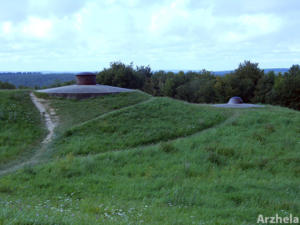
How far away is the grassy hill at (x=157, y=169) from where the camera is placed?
4914 mm

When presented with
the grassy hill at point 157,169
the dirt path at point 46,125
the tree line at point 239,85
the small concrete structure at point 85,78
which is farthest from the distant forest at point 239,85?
the dirt path at point 46,125

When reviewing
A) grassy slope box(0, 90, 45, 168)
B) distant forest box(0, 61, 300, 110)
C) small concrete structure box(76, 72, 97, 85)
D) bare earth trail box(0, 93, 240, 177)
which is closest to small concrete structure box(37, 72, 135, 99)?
small concrete structure box(76, 72, 97, 85)

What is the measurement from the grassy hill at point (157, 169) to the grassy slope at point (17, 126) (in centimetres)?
83

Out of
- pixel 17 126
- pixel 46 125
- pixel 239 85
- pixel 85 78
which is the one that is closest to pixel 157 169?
pixel 46 125

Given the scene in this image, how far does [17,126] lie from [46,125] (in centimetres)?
98

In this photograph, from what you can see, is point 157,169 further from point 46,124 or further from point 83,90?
point 83,90

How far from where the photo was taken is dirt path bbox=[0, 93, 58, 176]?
26.9 ft

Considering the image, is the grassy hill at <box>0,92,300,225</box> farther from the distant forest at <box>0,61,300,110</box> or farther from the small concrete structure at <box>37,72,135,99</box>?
the distant forest at <box>0,61,300,110</box>

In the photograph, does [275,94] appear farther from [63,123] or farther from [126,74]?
[63,123]

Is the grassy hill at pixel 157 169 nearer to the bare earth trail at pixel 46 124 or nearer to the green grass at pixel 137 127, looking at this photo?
the green grass at pixel 137 127

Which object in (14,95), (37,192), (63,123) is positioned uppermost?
(14,95)

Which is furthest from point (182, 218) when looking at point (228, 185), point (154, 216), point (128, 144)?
point (128, 144)

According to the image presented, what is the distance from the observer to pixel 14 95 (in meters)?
14.1

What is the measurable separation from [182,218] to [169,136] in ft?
21.2
